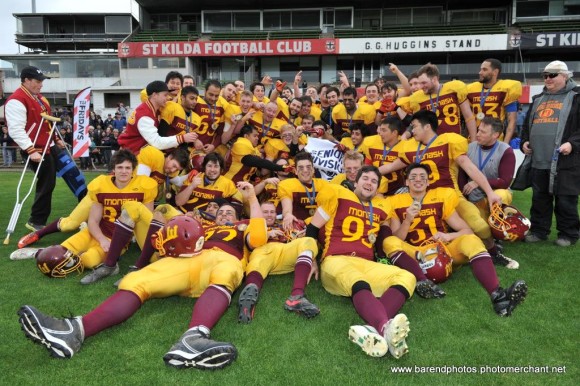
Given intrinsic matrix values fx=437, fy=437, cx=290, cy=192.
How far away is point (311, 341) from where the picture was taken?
11.3 feet

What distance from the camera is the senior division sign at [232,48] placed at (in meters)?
31.6

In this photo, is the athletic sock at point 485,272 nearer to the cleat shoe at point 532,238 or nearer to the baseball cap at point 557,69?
Answer: the cleat shoe at point 532,238

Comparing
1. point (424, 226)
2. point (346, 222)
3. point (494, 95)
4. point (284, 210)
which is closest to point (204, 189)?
point (284, 210)

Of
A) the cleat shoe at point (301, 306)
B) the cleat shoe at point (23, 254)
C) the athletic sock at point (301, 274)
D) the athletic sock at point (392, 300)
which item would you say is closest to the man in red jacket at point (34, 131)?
the cleat shoe at point (23, 254)

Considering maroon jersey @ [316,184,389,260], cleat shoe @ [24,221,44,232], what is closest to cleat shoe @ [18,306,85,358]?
maroon jersey @ [316,184,389,260]

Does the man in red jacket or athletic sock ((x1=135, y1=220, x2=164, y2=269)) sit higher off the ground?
the man in red jacket

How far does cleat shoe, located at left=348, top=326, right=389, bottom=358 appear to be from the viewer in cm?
310

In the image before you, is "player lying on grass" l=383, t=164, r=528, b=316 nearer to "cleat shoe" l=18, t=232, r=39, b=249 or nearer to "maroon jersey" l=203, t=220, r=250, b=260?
"maroon jersey" l=203, t=220, r=250, b=260

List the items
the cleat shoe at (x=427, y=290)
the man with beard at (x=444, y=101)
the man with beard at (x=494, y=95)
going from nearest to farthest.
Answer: the cleat shoe at (x=427, y=290) → the man with beard at (x=444, y=101) → the man with beard at (x=494, y=95)

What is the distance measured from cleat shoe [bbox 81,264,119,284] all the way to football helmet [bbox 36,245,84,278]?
272 mm

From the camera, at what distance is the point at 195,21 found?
3641cm

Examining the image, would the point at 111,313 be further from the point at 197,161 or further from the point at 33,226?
the point at 33,226

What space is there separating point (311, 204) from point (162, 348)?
283 centimetres

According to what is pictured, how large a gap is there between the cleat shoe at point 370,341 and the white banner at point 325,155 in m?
3.72
